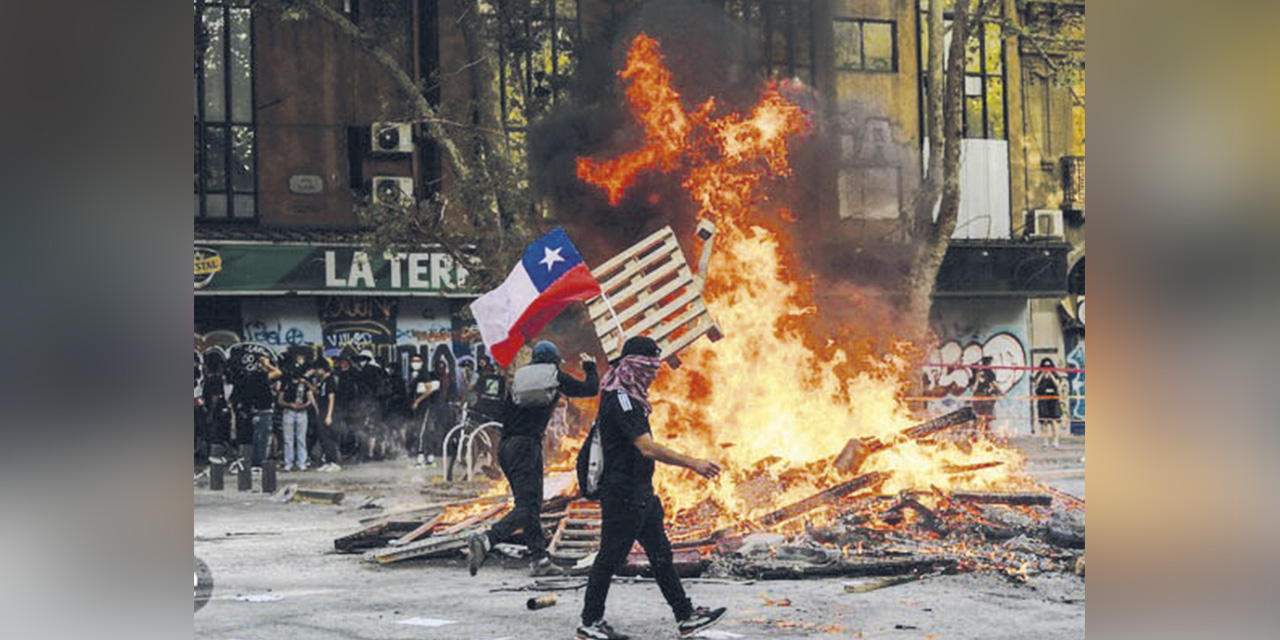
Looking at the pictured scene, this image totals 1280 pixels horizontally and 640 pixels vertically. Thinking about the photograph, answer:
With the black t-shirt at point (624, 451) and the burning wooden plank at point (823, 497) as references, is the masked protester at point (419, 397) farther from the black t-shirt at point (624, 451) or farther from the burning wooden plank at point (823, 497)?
the burning wooden plank at point (823, 497)

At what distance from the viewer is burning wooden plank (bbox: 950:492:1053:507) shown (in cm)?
987

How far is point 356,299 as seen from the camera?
9.39 m

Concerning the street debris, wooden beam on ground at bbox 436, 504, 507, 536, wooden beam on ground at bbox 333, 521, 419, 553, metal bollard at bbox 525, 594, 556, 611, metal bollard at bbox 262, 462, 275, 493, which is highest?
metal bollard at bbox 262, 462, 275, 493

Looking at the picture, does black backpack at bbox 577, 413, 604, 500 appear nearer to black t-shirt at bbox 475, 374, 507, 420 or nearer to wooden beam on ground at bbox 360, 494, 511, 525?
black t-shirt at bbox 475, 374, 507, 420

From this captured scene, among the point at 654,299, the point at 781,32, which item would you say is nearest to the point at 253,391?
the point at 654,299

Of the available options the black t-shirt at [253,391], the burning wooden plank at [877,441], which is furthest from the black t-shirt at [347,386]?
the burning wooden plank at [877,441]

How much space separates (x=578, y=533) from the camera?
9.39 metres

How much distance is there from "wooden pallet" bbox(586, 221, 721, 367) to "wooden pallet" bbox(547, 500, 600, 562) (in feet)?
3.62

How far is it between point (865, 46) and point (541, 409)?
3560mm

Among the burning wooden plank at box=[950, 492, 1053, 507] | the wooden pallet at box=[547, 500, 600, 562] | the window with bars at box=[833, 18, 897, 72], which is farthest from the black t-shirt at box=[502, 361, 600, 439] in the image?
the window with bars at box=[833, 18, 897, 72]

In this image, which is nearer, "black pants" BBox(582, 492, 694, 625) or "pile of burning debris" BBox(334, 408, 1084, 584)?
"black pants" BBox(582, 492, 694, 625)
